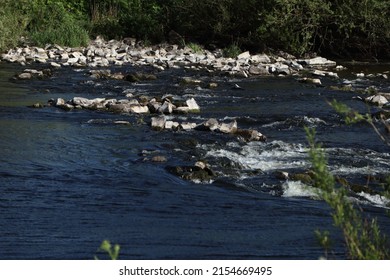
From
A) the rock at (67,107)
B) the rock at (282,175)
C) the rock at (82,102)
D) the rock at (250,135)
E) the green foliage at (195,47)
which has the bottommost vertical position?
the green foliage at (195,47)

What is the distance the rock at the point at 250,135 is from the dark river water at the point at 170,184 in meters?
0.13

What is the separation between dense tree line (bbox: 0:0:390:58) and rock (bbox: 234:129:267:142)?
38.4 ft

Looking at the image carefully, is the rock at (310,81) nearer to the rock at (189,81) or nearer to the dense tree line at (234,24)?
the rock at (189,81)

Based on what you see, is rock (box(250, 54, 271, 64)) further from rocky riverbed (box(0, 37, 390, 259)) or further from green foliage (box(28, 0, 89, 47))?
green foliage (box(28, 0, 89, 47))

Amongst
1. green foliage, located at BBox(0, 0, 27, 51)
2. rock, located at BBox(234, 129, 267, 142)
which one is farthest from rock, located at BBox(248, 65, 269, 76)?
rock, located at BBox(234, 129, 267, 142)

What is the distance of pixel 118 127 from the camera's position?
499 inches

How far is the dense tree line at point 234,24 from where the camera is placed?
2297 centimetres

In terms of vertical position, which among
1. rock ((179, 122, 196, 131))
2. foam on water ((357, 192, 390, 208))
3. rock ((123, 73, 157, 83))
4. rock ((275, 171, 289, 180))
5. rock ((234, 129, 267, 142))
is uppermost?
foam on water ((357, 192, 390, 208))

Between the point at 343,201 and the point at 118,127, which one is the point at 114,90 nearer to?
the point at 118,127

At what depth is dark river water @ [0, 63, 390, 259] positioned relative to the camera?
22.9 feet

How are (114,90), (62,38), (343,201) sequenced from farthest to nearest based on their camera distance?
(62,38), (114,90), (343,201)

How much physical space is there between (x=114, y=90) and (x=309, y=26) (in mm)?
8304

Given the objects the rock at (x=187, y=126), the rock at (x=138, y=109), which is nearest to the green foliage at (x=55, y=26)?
the rock at (x=138, y=109)

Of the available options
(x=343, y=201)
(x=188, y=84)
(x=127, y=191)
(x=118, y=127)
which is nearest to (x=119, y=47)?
(x=188, y=84)
